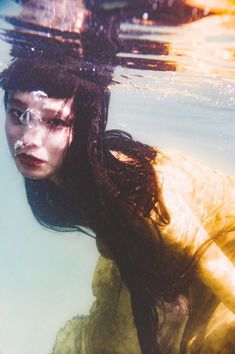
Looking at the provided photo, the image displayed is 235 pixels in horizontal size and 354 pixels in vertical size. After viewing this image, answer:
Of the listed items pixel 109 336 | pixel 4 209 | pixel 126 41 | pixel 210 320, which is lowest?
pixel 4 209

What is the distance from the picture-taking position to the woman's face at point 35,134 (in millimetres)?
5270

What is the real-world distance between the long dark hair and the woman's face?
12 cm

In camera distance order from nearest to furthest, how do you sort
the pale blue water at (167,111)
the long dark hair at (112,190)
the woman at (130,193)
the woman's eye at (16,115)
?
the woman at (130,193) → the long dark hair at (112,190) → the woman's eye at (16,115) → the pale blue water at (167,111)

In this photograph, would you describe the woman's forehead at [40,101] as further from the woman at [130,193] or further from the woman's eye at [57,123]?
the woman's eye at [57,123]

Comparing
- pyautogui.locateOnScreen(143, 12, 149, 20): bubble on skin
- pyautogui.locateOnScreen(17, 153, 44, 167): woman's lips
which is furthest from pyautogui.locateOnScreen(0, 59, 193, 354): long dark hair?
pyautogui.locateOnScreen(143, 12, 149, 20): bubble on skin

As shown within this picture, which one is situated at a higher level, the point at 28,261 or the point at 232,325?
the point at 232,325

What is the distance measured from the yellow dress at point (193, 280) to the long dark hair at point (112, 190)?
0.23m

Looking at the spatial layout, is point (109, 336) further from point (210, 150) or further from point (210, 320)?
point (210, 150)

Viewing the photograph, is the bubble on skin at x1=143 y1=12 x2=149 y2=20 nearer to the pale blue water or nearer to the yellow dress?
the pale blue water

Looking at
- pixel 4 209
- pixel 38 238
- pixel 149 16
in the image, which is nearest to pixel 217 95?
pixel 149 16

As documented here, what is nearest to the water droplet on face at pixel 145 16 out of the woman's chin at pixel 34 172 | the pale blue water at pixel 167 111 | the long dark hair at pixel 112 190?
the pale blue water at pixel 167 111

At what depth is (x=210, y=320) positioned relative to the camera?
19.5ft

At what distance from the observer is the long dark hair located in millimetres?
4969

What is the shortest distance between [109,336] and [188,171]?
4395 millimetres
